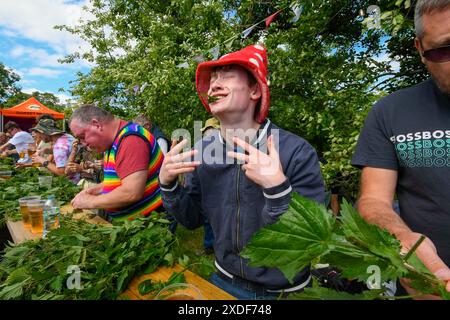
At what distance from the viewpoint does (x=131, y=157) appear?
107 inches

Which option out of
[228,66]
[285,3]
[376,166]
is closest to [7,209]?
[228,66]

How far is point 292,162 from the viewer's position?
5.38 ft

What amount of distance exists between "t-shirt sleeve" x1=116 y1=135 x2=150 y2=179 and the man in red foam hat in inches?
37.4

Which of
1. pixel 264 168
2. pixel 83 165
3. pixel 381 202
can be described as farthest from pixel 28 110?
pixel 381 202

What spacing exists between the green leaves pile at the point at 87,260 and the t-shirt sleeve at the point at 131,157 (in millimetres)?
663

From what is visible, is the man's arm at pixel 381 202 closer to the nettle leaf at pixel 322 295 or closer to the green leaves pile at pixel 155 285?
the nettle leaf at pixel 322 295

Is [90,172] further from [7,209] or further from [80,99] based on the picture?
[80,99]

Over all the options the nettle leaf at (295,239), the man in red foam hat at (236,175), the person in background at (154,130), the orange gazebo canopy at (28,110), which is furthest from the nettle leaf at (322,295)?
the orange gazebo canopy at (28,110)

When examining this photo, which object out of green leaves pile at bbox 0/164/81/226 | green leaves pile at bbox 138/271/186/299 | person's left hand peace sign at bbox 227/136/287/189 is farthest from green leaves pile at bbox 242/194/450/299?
green leaves pile at bbox 0/164/81/226

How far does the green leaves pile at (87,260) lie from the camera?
1.45 meters

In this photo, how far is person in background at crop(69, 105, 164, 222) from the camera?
269 cm

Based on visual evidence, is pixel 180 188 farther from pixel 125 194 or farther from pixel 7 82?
pixel 7 82

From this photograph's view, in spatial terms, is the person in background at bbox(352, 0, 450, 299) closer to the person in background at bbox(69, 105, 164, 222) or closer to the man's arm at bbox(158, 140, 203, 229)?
the man's arm at bbox(158, 140, 203, 229)

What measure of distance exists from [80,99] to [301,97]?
39.7 feet
